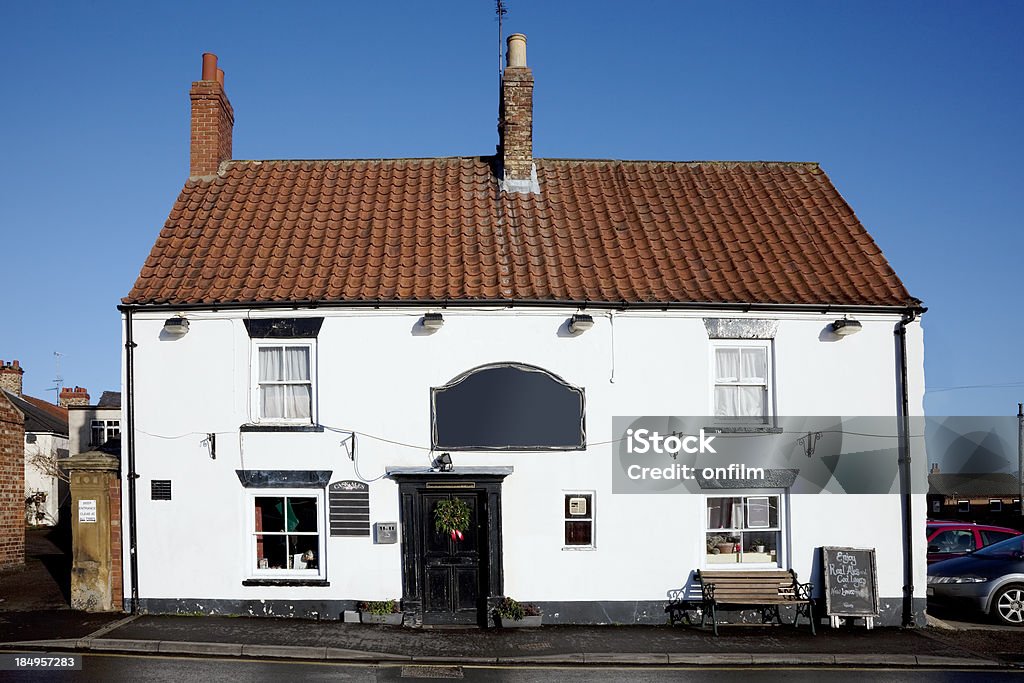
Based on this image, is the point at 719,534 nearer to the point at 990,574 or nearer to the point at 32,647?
the point at 990,574

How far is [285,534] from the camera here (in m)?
14.3

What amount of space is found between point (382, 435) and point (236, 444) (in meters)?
2.46

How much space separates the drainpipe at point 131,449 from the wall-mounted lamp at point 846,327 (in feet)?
39.4

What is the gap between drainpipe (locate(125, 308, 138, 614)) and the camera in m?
14.2

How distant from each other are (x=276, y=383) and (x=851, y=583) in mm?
10200

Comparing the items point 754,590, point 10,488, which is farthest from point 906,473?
point 10,488

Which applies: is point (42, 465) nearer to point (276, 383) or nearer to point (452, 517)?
point (276, 383)

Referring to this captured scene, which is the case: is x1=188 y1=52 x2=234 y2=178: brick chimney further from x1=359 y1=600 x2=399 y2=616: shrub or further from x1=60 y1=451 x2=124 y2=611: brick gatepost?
x1=359 y1=600 x2=399 y2=616: shrub

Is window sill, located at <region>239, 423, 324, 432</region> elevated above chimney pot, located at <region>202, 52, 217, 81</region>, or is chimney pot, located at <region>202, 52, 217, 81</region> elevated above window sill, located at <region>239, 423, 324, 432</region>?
chimney pot, located at <region>202, 52, 217, 81</region>

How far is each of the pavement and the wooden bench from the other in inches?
14.3

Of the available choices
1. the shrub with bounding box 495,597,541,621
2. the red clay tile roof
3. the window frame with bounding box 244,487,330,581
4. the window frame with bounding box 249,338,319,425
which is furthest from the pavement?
the red clay tile roof

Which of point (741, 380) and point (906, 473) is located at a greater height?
point (741, 380)

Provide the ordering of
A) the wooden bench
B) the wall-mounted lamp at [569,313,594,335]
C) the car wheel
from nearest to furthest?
1. the wooden bench
2. the wall-mounted lamp at [569,313,594,335]
3. the car wheel

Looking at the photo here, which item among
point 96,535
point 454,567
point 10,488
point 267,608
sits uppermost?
point 10,488
